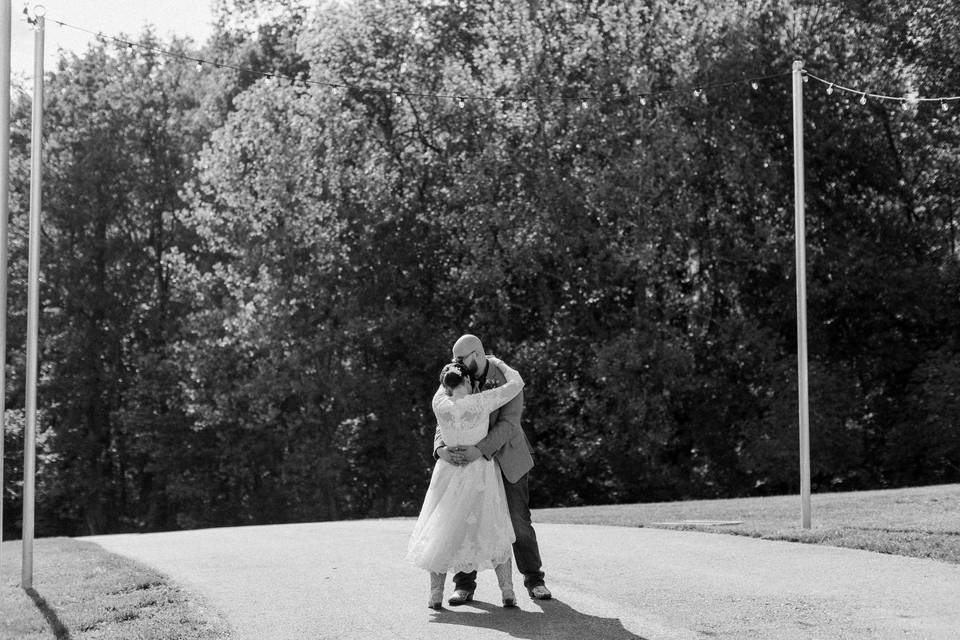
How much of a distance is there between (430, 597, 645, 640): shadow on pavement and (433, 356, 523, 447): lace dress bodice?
116cm

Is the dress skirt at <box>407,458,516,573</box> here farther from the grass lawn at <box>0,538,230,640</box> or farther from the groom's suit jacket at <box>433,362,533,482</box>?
the grass lawn at <box>0,538,230,640</box>

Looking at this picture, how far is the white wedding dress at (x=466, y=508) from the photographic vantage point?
886cm

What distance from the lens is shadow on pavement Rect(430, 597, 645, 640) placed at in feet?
26.4

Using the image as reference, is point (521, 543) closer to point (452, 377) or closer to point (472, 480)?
point (472, 480)

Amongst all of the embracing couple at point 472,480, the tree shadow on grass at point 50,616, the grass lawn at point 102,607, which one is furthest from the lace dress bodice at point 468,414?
the tree shadow on grass at point 50,616

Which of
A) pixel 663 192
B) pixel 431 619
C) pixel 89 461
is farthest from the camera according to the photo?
pixel 89 461

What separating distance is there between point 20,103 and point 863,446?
2723 cm

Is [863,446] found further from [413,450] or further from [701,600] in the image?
[701,600]

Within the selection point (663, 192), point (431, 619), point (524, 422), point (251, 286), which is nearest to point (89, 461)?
point (251, 286)

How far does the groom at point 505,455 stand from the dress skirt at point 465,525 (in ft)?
0.38

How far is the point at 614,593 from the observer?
31.7 ft

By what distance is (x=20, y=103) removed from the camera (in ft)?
134

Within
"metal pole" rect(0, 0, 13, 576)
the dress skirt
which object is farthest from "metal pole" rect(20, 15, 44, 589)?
the dress skirt

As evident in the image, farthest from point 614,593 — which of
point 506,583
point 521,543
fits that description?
point 506,583
